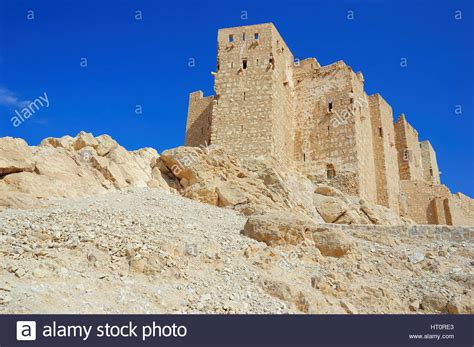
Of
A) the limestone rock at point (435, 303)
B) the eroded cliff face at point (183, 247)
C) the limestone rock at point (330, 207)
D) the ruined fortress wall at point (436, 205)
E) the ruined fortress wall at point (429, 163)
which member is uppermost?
the ruined fortress wall at point (429, 163)

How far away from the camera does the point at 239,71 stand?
19.1 metres

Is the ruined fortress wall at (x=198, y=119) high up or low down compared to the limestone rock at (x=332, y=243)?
up

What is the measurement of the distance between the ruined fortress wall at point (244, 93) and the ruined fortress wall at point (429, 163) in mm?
17457

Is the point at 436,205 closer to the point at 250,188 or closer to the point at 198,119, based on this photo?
the point at 198,119

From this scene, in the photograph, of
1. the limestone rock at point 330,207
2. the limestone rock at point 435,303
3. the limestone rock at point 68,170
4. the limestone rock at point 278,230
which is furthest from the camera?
the limestone rock at point 330,207

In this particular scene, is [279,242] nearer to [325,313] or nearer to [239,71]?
[325,313]

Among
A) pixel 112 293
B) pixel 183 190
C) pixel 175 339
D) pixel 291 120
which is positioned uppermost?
pixel 291 120

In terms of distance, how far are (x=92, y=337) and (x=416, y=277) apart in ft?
21.1

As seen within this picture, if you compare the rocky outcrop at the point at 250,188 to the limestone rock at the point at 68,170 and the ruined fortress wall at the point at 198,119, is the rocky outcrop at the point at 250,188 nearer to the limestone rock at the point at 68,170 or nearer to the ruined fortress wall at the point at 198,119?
the limestone rock at the point at 68,170

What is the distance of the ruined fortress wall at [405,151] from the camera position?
26.2 m

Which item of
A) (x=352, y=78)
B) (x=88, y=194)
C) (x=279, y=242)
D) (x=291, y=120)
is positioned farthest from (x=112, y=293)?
(x=352, y=78)

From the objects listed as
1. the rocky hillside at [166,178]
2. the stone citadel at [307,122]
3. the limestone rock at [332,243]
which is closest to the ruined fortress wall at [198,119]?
the stone citadel at [307,122]

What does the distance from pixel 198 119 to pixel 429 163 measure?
17880 millimetres

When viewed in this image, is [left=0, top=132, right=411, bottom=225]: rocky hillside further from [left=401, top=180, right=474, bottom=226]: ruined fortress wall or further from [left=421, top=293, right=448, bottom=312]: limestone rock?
[left=401, top=180, right=474, bottom=226]: ruined fortress wall
